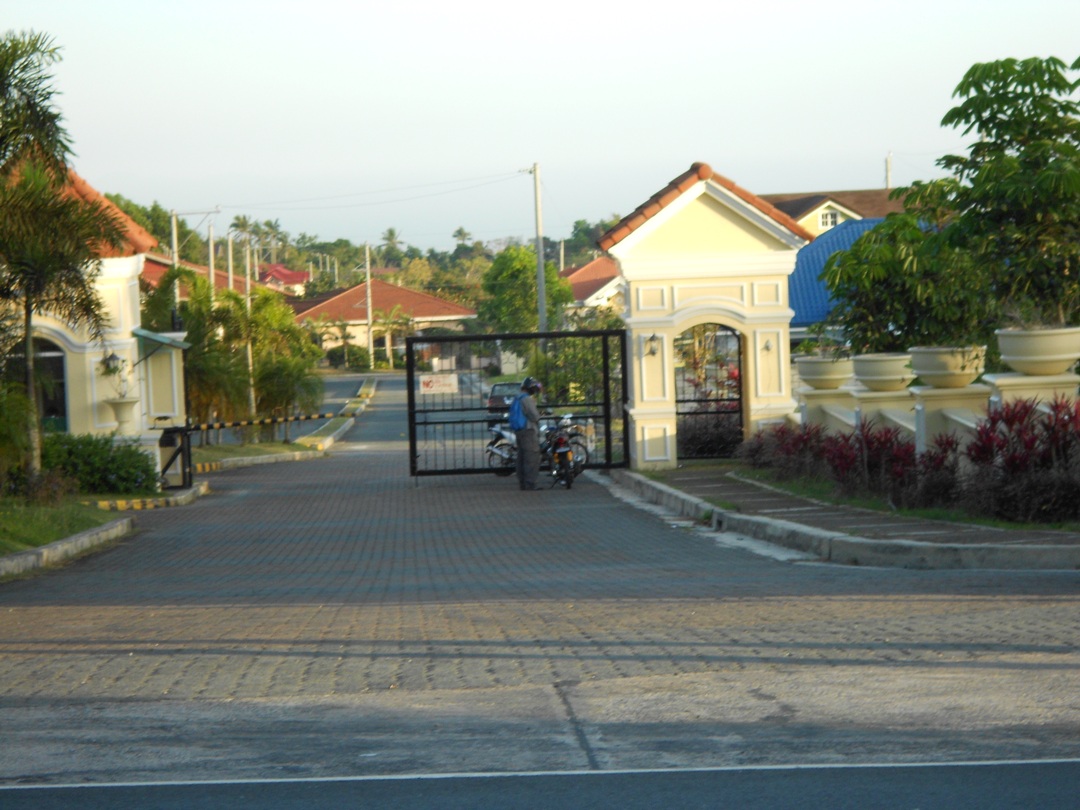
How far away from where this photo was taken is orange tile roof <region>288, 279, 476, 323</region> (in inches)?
3807

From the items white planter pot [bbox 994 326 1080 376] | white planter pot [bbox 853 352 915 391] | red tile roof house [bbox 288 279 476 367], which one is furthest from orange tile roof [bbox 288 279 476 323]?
white planter pot [bbox 994 326 1080 376]

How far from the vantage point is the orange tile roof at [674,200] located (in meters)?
23.8

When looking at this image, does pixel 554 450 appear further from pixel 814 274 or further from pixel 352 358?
pixel 352 358

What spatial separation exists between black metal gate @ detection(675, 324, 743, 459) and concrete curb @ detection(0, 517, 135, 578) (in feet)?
34.7

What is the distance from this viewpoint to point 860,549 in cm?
1229

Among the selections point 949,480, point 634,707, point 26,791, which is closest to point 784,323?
point 949,480

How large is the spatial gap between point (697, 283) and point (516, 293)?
2229 inches

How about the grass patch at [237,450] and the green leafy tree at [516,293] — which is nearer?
the grass patch at [237,450]

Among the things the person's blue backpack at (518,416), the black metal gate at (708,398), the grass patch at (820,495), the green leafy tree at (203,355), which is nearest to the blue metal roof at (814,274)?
the black metal gate at (708,398)

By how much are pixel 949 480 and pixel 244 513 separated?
477 inches

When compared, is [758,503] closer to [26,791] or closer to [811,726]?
[811,726]

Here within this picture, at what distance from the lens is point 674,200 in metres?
24.0

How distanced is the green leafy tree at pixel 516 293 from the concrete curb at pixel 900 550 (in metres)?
62.0

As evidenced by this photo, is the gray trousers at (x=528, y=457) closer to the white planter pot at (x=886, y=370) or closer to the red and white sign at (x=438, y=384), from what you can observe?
the red and white sign at (x=438, y=384)
